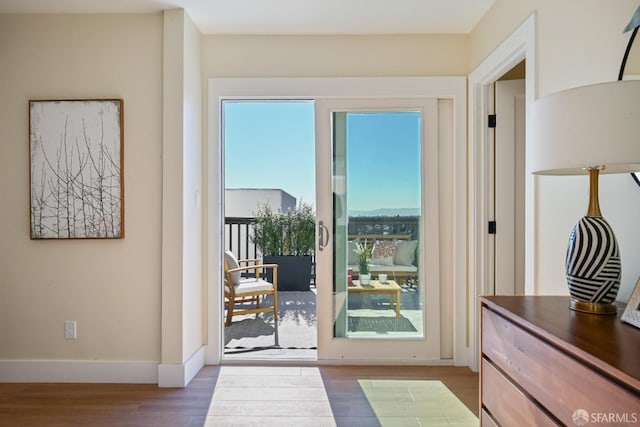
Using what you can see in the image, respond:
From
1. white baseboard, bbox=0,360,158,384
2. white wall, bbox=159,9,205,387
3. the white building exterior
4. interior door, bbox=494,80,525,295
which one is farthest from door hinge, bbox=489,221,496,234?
the white building exterior

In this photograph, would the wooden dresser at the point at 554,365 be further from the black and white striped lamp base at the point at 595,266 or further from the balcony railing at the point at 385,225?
the balcony railing at the point at 385,225

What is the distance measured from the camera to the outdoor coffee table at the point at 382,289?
120 inches

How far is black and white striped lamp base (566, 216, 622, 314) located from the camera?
122cm

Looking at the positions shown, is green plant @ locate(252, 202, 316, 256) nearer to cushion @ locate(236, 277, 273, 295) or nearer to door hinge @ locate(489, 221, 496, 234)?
cushion @ locate(236, 277, 273, 295)

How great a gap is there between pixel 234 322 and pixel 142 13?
120 inches

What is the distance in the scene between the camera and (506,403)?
1303mm

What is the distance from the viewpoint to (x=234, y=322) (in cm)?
431

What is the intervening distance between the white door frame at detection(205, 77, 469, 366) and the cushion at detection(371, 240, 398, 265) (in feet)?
1.52

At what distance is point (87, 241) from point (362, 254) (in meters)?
1.97

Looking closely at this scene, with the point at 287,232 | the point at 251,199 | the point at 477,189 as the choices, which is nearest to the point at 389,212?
the point at 477,189

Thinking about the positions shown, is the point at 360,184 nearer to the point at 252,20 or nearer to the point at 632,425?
the point at 252,20

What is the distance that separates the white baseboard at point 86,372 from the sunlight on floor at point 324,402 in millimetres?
527

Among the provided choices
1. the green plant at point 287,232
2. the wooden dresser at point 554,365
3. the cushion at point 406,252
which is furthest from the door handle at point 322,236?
the green plant at point 287,232

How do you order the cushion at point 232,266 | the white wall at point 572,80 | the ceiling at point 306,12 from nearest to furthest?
1. the white wall at point 572,80
2. the ceiling at point 306,12
3. the cushion at point 232,266
